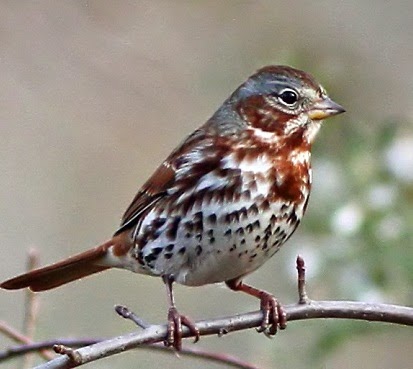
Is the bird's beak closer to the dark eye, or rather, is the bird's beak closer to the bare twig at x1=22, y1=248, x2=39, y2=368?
the dark eye

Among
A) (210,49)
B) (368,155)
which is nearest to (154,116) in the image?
(210,49)

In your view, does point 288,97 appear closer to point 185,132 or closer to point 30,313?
point 30,313

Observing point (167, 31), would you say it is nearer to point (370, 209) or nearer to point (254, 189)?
point (370, 209)

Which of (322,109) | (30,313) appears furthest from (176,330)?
(322,109)

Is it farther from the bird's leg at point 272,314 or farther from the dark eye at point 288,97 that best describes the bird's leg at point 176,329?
the dark eye at point 288,97

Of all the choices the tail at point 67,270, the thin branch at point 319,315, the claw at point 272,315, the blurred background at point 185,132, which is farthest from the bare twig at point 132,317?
the blurred background at point 185,132

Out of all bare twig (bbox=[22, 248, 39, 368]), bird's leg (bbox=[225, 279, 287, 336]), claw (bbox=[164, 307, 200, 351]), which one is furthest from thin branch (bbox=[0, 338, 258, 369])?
bare twig (bbox=[22, 248, 39, 368])

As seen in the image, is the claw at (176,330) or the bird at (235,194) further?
the bird at (235,194)

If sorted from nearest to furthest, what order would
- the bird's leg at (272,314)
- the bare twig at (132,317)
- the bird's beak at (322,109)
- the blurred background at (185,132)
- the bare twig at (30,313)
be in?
the bare twig at (132,317) < the bird's leg at (272,314) < the bare twig at (30,313) < the bird's beak at (322,109) < the blurred background at (185,132)
